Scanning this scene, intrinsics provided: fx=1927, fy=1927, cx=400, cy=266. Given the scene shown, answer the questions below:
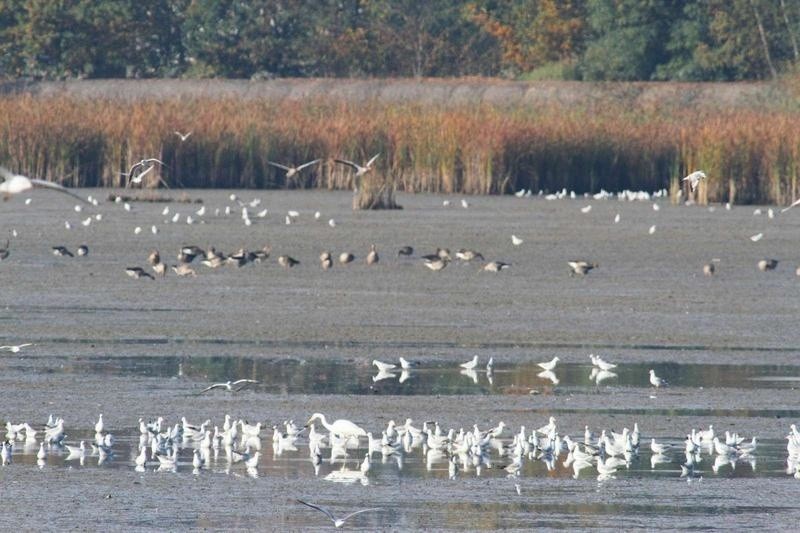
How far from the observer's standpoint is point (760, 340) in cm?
1439

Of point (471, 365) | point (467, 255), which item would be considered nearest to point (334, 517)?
point (471, 365)

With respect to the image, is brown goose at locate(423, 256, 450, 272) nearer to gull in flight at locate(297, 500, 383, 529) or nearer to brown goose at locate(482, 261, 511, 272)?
brown goose at locate(482, 261, 511, 272)

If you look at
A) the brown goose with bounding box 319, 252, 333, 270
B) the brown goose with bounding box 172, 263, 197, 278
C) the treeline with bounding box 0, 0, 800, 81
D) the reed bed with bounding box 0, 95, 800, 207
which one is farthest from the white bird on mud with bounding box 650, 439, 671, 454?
the treeline with bounding box 0, 0, 800, 81

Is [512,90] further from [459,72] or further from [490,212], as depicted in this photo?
[490,212]

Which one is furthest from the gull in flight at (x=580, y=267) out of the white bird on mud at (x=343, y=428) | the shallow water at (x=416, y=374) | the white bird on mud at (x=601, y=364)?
the white bird on mud at (x=343, y=428)

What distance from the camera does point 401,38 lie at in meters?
62.0

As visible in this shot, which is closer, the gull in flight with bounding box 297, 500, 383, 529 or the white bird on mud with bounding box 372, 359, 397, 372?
the gull in flight with bounding box 297, 500, 383, 529

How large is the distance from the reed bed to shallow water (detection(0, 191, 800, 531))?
8613 mm

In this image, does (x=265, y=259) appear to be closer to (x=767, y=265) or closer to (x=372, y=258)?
(x=372, y=258)

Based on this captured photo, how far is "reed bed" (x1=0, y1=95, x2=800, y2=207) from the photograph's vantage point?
3378 centimetres

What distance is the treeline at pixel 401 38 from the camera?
54.9m

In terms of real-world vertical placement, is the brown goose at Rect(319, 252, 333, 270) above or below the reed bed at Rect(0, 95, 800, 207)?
below

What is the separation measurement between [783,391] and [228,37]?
50855 millimetres

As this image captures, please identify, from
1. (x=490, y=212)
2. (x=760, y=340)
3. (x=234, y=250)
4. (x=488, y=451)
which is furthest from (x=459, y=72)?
(x=488, y=451)
